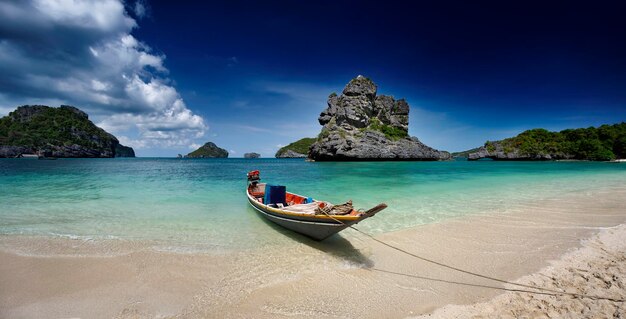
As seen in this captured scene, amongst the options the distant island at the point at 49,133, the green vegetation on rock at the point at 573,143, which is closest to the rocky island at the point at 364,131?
the green vegetation on rock at the point at 573,143

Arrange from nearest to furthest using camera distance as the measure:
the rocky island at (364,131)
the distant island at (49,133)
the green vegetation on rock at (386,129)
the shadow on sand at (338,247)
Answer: the shadow on sand at (338,247), the rocky island at (364,131), the green vegetation on rock at (386,129), the distant island at (49,133)

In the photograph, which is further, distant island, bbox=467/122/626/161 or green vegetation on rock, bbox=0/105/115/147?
green vegetation on rock, bbox=0/105/115/147

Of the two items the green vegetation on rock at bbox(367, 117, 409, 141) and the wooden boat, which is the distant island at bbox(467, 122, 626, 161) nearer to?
the green vegetation on rock at bbox(367, 117, 409, 141)

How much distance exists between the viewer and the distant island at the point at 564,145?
297 ft

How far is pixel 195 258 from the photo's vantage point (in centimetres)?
720

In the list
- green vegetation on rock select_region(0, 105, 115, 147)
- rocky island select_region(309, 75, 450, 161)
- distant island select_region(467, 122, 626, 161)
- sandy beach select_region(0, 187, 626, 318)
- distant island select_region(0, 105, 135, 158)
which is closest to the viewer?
sandy beach select_region(0, 187, 626, 318)

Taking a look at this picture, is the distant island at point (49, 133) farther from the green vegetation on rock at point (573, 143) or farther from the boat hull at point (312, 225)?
the green vegetation on rock at point (573, 143)

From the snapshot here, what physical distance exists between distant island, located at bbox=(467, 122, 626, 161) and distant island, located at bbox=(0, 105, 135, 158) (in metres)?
216

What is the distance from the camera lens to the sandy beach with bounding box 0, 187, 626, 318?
4641 millimetres

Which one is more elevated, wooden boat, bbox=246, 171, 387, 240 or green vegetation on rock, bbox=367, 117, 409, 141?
green vegetation on rock, bbox=367, 117, 409, 141

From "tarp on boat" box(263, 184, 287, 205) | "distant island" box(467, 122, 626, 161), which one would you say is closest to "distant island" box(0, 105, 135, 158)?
"tarp on boat" box(263, 184, 287, 205)

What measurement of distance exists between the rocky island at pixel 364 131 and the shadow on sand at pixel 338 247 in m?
74.6

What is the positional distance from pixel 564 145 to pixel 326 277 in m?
139

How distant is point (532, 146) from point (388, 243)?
436 feet
